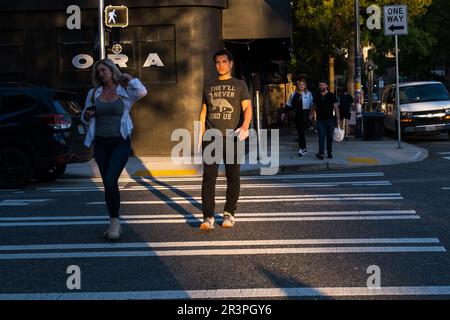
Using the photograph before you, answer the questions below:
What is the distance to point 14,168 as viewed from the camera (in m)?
12.0

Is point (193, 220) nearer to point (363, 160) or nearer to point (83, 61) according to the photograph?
point (363, 160)

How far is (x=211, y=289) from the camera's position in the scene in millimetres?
5250

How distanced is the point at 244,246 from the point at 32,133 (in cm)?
629

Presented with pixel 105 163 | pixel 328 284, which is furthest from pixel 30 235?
pixel 328 284

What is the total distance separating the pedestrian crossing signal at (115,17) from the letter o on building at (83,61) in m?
3.63

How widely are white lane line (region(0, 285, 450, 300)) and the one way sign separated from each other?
42.1 feet

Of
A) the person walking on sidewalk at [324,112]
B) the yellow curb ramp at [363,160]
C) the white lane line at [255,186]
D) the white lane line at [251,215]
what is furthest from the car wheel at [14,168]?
the yellow curb ramp at [363,160]

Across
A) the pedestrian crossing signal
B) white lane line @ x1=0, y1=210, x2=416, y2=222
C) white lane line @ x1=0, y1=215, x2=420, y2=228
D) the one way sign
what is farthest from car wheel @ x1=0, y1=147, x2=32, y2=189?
the one way sign

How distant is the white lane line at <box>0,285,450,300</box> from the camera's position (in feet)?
16.5

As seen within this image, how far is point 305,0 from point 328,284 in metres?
23.7

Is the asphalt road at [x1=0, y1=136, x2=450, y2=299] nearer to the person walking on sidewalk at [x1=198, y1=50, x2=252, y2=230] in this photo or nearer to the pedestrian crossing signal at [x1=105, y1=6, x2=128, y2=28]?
the person walking on sidewalk at [x1=198, y1=50, x2=252, y2=230]

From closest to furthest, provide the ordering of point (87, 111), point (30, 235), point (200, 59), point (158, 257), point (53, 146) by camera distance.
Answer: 1. point (158, 257)
2. point (87, 111)
3. point (30, 235)
4. point (53, 146)
5. point (200, 59)

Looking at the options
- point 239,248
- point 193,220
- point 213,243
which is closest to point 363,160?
point 193,220
